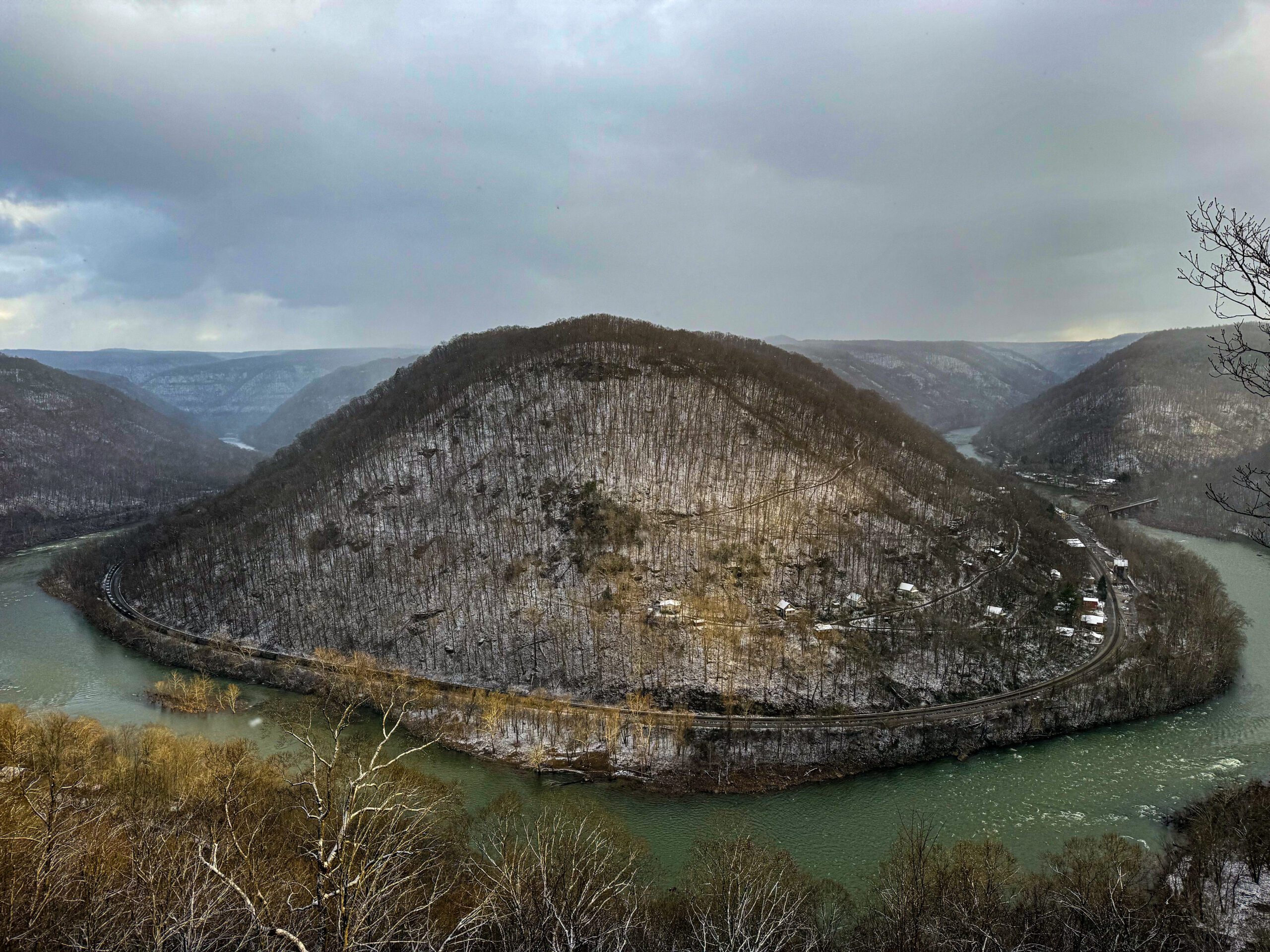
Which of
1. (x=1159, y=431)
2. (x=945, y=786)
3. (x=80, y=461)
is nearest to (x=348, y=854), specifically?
(x=945, y=786)

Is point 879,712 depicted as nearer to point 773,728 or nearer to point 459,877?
point 773,728

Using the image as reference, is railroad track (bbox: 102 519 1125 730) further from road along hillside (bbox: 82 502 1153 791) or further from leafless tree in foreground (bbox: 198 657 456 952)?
leafless tree in foreground (bbox: 198 657 456 952)

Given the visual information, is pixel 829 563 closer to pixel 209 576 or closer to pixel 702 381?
pixel 702 381

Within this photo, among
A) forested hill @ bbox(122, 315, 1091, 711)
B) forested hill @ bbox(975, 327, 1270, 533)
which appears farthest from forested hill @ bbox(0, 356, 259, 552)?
forested hill @ bbox(975, 327, 1270, 533)

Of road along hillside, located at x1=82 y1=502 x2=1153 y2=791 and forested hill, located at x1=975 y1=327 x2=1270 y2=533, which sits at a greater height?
forested hill, located at x1=975 y1=327 x2=1270 y2=533

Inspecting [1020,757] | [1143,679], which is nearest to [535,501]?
[1020,757]

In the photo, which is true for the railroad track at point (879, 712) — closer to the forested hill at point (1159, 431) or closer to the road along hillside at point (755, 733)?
the road along hillside at point (755, 733)
